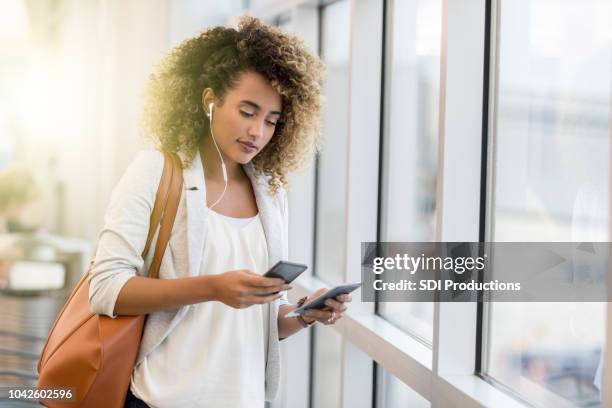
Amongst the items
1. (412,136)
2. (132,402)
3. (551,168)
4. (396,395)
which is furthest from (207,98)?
(396,395)

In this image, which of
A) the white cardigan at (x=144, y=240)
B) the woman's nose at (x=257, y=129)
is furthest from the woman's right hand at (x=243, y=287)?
the woman's nose at (x=257, y=129)

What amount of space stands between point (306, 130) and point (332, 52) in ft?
5.49

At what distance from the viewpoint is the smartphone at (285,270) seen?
1254 millimetres

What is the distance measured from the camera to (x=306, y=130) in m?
1.64

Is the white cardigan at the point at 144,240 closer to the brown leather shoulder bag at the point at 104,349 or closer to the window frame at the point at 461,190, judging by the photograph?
the brown leather shoulder bag at the point at 104,349

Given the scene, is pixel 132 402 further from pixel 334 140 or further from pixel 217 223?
pixel 334 140

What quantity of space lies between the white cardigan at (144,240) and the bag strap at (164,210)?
0.01 m

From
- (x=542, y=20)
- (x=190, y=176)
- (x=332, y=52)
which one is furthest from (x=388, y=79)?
(x=190, y=176)

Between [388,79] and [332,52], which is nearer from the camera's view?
[388,79]

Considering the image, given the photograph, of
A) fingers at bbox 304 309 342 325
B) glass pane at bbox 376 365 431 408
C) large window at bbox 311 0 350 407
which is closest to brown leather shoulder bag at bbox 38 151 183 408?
fingers at bbox 304 309 342 325

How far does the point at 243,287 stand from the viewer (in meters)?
1.28

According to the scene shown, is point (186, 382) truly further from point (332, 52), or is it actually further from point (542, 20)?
point (332, 52)

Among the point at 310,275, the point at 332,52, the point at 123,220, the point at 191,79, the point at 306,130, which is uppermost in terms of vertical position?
the point at 332,52

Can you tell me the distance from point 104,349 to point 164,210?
30 centimetres
